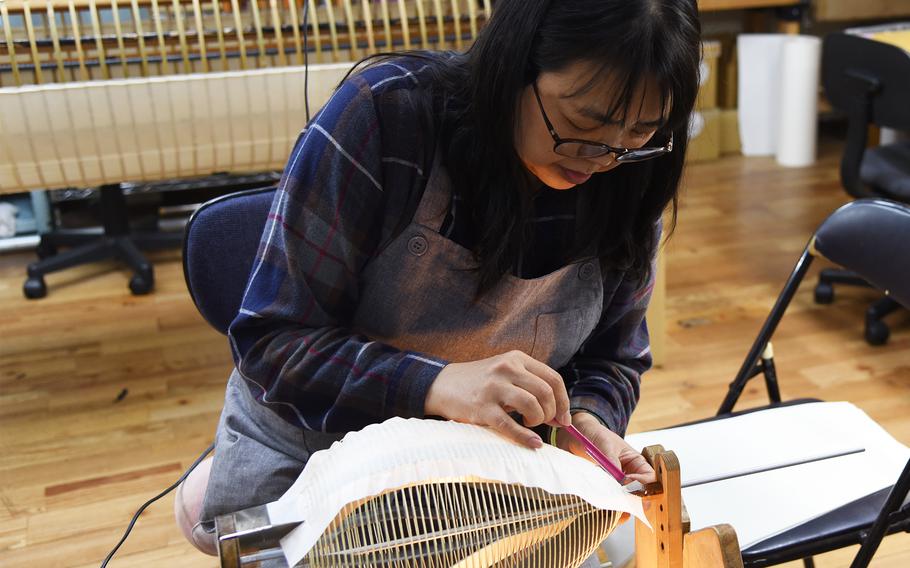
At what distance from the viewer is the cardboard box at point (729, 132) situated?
398cm

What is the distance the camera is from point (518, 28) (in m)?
0.88

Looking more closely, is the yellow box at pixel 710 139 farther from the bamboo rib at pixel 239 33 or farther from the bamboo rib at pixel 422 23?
the bamboo rib at pixel 239 33

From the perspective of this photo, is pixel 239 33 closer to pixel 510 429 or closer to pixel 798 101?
pixel 510 429

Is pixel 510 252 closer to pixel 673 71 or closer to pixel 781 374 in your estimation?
pixel 673 71

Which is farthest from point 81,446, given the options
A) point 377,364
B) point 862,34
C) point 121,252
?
point 862,34

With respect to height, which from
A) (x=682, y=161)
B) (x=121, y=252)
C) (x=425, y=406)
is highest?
(x=682, y=161)

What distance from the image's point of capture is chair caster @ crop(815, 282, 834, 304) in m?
2.63

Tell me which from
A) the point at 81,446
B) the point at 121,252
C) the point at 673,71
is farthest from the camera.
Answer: the point at 121,252

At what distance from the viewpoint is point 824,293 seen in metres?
2.63

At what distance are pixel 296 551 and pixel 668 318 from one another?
209cm

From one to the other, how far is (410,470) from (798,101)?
3.52 metres

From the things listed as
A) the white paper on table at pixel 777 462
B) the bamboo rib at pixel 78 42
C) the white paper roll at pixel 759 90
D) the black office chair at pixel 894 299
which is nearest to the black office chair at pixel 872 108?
the black office chair at pixel 894 299

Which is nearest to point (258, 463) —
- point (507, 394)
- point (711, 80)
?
point (507, 394)

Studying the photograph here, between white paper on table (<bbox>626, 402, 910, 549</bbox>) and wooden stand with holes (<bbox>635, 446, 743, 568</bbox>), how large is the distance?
30 cm
